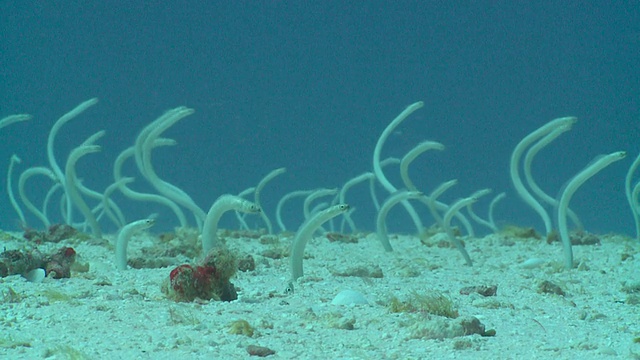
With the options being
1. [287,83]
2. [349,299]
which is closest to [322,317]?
[349,299]

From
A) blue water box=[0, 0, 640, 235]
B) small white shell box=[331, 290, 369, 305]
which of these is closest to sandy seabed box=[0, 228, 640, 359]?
small white shell box=[331, 290, 369, 305]

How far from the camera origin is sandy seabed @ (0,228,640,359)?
340 centimetres

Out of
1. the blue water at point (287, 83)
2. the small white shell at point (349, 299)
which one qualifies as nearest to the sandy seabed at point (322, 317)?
the small white shell at point (349, 299)

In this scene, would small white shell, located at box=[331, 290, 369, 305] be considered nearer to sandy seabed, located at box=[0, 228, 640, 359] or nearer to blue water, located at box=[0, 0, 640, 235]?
sandy seabed, located at box=[0, 228, 640, 359]

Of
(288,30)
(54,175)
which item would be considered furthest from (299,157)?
(54,175)

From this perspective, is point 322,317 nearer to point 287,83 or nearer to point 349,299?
point 349,299

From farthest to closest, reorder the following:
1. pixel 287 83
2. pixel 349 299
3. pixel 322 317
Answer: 1. pixel 287 83
2. pixel 349 299
3. pixel 322 317

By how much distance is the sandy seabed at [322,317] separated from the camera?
3.40 meters

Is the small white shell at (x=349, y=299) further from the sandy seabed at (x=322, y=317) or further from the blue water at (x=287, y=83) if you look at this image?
the blue water at (x=287, y=83)

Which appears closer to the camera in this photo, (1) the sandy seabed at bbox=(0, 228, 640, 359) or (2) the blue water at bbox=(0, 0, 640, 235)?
(1) the sandy seabed at bbox=(0, 228, 640, 359)

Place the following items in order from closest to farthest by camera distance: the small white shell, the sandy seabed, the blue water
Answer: the sandy seabed → the small white shell → the blue water

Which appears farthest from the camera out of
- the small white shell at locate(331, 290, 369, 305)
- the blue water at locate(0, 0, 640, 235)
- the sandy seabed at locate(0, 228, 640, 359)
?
the blue water at locate(0, 0, 640, 235)

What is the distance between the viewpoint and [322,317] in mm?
4090

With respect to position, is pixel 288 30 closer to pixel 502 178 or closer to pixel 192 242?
pixel 502 178
